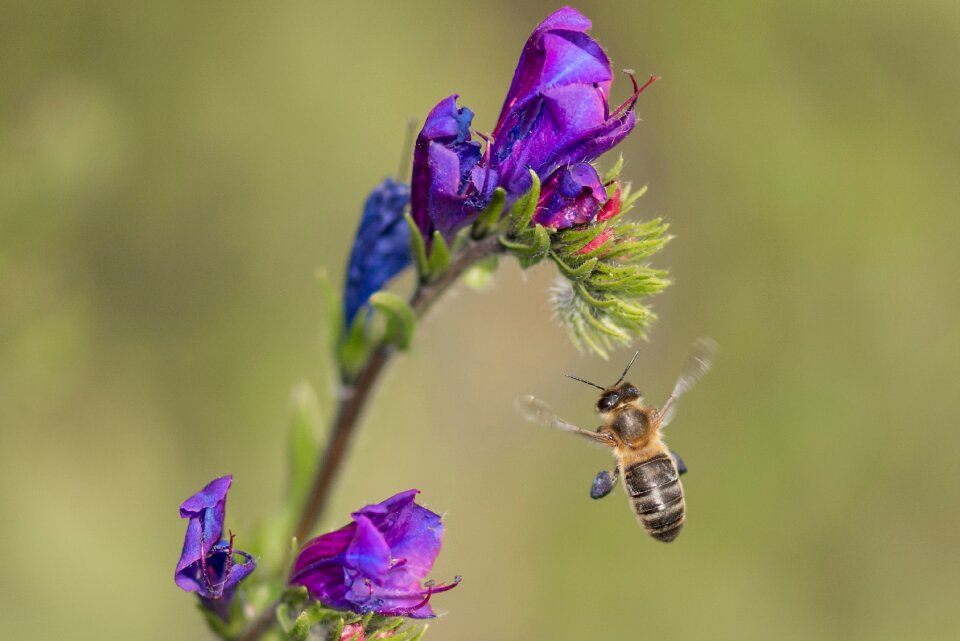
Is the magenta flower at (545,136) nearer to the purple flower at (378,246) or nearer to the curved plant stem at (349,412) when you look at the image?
the curved plant stem at (349,412)

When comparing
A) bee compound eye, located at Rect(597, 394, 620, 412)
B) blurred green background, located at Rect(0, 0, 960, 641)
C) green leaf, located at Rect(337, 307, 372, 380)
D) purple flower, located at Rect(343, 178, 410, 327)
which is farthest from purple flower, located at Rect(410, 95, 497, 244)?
blurred green background, located at Rect(0, 0, 960, 641)

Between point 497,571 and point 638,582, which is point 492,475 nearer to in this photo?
point 497,571

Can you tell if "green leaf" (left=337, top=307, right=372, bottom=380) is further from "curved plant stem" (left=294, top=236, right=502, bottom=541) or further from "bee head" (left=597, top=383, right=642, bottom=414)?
"bee head" (left=597, top=383, right=642, bottom=414)

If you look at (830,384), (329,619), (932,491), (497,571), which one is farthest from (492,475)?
(329,619)

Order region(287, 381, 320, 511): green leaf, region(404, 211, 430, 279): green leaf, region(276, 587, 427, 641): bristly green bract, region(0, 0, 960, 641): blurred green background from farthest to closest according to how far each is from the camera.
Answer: region(0, 0, 960, 641): blurred green background < region(287, 381, 320, 511): green leaf < region(404, 211, 430, 279): green leaf < region(276, 587, 427, 641): bristly green bract

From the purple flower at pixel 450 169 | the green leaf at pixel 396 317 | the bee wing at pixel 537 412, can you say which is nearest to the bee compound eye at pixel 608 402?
the bee wing at pixel 537 412

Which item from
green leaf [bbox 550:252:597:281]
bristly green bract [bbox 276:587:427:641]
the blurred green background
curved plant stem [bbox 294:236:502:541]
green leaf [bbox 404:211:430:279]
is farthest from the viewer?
the blurred green background

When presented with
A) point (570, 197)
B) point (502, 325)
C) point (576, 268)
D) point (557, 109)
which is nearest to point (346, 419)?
point (576, 268)

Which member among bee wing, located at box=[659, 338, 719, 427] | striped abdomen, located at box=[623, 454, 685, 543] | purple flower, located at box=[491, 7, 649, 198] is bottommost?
striped abdomen, located at box=[623, 454, 685, 543]
